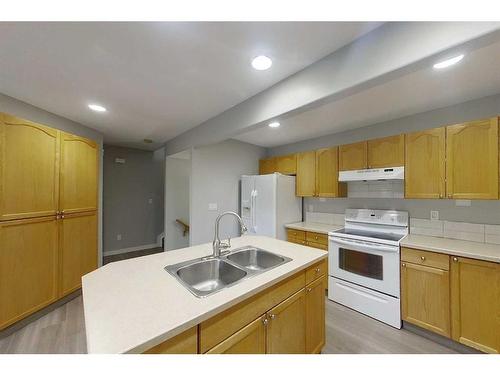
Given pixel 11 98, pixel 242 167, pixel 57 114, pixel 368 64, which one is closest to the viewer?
pixel 368 64

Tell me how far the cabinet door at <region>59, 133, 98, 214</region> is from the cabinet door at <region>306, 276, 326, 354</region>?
8.91ft

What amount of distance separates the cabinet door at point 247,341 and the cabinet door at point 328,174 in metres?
2.17

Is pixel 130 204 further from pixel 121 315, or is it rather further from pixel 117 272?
pixel 121 315

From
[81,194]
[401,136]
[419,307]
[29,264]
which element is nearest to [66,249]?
[29,264]

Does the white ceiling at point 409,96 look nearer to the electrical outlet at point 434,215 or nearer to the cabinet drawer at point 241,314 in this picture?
the electrical outlet at point 434,215

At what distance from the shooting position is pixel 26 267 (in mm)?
1931

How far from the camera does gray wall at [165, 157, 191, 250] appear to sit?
3986 mm

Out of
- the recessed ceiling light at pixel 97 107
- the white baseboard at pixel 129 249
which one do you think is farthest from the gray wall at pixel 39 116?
the white baseboard at pixel 129 249

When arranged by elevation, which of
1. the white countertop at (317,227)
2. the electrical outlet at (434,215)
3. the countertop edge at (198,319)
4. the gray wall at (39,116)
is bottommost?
the white countertop at (317,227)

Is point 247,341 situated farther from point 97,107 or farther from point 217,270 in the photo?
point 97,107

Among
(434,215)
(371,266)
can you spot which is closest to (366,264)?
(371,266)

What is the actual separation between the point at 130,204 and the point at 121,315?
424cm

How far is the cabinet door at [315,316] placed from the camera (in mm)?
1442
